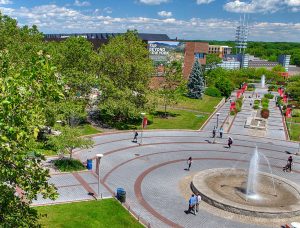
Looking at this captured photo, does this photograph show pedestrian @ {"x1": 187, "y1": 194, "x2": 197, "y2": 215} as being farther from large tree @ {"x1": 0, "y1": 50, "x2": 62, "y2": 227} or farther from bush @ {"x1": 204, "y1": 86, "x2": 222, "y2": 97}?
bush @ {"x1": 204, "y1": 86, "x2": 222, "y2": 97}

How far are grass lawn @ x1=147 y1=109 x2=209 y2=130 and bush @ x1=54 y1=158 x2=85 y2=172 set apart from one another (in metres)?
16.7

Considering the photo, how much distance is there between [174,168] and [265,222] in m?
9.91

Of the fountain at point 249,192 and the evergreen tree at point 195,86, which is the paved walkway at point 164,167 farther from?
the evergreen tree at point 195,86

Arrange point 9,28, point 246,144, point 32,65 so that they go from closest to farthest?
point 32,65
point 246,144
point 9,28

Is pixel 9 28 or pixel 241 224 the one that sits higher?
pixel 9 28

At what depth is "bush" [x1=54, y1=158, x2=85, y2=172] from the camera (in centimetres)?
Result: 2638

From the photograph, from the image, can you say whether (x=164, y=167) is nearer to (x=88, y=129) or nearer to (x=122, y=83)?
(x=88, y=129)

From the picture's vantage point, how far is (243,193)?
23.7 meters

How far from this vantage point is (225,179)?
85.6 feet

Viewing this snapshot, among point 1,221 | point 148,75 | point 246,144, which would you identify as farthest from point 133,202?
point 148,75

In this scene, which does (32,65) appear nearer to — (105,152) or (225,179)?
(225,179)

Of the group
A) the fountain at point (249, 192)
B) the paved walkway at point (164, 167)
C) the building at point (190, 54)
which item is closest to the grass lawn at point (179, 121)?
the paved walkway at point (164, 167)

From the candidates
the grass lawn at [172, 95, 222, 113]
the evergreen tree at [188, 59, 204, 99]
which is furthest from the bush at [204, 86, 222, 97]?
the evergreen tree at [188, 59, 204, 99]

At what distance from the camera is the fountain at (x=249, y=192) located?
20.8m
